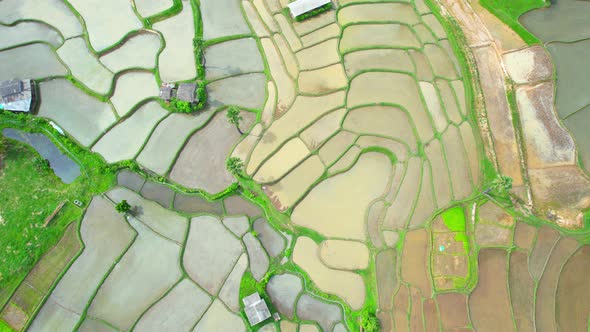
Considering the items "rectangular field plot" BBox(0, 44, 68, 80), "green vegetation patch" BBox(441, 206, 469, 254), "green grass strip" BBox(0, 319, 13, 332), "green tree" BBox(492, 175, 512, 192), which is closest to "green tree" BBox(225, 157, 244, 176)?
"green vegetation patch" BBox(441, 206, 469, 254)

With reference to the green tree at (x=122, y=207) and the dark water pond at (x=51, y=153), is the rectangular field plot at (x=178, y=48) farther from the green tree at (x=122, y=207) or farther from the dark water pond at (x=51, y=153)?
the green tree at (x=122, y=207)

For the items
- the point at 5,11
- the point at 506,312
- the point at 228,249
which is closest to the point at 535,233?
the point at 506,312

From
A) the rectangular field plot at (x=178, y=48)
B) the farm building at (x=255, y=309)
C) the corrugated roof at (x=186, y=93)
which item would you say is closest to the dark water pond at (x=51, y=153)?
the corrugated roof at (x=186, y=93)

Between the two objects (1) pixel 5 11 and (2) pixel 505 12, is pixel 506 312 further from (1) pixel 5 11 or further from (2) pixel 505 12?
(1) pixel 5 11

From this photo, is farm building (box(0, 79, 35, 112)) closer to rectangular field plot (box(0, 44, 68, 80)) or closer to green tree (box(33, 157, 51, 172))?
rectangular field plot (box(0, 44, 68, 80))

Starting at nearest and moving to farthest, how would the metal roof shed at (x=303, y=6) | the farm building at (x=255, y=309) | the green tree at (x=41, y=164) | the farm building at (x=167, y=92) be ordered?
the farm building at (x=255, y=309), the green tree at (x=41, y=164), the farm building at (x=167, y=92), the metal roof shed at (x=303, y=6)

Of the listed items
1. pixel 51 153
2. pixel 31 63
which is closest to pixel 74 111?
pixel 51 153

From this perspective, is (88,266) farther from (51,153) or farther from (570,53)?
(570,53)
